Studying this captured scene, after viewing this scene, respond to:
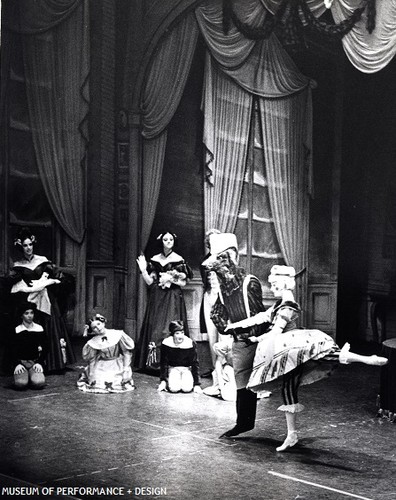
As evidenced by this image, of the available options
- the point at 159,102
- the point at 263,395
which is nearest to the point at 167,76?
the point at 159,102

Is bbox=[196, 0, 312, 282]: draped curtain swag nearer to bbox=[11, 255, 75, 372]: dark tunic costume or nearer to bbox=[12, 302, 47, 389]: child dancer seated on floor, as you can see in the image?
bbox=[11, 255, 75, 372]: dark tunic costume

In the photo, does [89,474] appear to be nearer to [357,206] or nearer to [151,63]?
[151,63]

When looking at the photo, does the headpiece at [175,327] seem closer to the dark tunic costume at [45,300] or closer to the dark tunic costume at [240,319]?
the dark tunic costume at [240,319]

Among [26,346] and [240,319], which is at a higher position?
[240,319]

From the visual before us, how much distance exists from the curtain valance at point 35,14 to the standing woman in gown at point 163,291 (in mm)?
2532

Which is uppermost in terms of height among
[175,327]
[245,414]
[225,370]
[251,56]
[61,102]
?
[251,56]

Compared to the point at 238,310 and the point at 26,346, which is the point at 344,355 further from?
the point at 26,346

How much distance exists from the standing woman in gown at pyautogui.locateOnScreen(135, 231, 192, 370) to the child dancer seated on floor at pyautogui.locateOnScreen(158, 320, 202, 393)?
0.49 m

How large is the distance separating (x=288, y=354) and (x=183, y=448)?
82 cm

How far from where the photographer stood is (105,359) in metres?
→ 6.89

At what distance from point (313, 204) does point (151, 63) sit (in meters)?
2.29

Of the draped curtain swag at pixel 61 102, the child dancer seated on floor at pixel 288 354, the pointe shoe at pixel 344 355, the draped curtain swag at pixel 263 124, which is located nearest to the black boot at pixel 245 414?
the child dancer seated on floor at pixel 288 354

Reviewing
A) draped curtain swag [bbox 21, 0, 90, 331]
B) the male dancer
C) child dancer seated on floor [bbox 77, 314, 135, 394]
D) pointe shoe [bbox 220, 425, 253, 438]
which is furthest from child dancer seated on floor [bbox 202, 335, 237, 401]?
draped curtain swag [bbox 21, 0, 90, 331]

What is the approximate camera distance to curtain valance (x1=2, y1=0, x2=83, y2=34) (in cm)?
841
